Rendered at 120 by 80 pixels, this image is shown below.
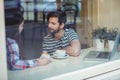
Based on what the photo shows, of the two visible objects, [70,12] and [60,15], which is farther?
[70,12]

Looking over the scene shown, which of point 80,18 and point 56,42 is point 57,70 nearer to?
point 56,42

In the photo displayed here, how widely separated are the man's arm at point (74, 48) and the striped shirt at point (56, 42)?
0.11 ft

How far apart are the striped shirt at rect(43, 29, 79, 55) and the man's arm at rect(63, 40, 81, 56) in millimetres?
33

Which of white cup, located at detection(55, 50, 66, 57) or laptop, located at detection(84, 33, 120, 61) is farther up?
white cup, located at detection(55, 50, 66, 57)

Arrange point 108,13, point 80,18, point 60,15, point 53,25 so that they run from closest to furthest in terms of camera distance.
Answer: point 53,25
point 60,15
point 80,18
point 108,13

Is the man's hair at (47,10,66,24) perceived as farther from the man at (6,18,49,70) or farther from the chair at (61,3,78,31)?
the man at (6,18,49,70)

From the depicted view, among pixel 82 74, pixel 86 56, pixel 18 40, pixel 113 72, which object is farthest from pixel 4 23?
pixel 113 72

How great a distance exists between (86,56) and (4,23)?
925mm

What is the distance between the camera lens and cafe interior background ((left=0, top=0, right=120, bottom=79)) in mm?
2164

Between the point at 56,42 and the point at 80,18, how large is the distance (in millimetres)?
477

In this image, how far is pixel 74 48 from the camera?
8.77 ft

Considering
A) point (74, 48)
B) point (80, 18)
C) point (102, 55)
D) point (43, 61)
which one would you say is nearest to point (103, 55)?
point (102, 55)

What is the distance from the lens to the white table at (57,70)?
2.10 m

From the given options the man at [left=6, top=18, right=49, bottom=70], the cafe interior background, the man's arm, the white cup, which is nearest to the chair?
the cafe interior background
